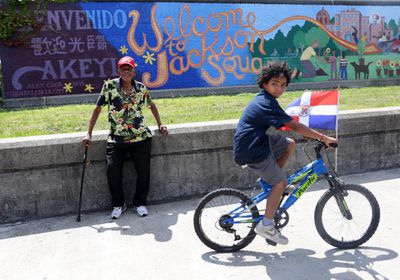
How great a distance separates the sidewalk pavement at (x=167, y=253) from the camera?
371 cm

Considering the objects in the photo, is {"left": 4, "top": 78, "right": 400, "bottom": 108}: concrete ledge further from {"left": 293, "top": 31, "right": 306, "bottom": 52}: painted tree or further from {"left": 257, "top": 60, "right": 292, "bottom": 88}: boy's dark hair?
{"left": 257, "top": 60, "right": 292, "bottom": 88}: boy's dark hair

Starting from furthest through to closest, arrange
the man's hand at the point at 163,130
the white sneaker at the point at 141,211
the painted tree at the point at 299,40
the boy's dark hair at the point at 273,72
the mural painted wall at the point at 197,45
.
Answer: the painted tree at the point at 299,40, the mural painted wall at the point at 197,45, the man's hand at the point at 163,130, the white sneaker at the point at 141,211, the boy's dark hair at the point at 273,72

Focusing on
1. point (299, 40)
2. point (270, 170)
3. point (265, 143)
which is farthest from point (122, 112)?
point (299, 40)

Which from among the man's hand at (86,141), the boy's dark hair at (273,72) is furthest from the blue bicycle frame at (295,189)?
the man's hand at (86,141)

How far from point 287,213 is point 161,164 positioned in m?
1.97

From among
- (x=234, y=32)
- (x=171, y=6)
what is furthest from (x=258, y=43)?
(x=171, y=6)

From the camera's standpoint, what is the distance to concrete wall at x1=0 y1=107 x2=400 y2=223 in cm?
495

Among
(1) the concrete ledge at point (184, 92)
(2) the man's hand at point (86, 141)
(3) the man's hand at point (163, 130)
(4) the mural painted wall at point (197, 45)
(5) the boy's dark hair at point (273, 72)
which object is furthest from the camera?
(4) the mural painted wall at point (197, 45)

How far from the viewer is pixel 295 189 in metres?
4.01

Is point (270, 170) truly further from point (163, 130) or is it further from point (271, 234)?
point (163, 130)

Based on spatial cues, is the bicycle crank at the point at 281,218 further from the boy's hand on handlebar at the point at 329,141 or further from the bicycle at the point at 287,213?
the boy's hand on handlebar at the point at 329,141

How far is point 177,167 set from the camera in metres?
5.53

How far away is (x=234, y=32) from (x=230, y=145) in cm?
1055

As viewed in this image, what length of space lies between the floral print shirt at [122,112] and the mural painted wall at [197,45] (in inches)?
372
